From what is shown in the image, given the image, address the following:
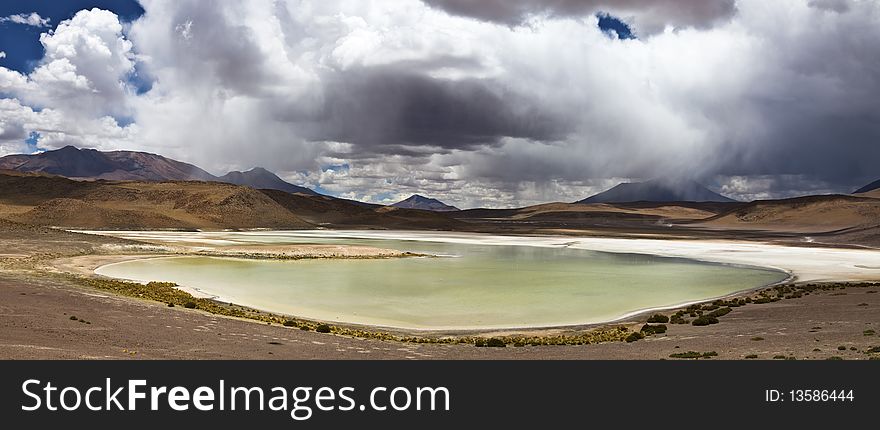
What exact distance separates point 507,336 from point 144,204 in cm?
15320

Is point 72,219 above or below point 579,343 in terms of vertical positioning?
above

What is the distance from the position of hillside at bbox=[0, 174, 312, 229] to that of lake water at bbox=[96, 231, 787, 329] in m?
74.2

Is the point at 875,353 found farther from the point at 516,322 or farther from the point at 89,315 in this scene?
the point at 89,315

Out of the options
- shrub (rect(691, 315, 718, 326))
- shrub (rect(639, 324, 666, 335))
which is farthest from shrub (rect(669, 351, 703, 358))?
shrub (rect(691, 315, 718, 326))

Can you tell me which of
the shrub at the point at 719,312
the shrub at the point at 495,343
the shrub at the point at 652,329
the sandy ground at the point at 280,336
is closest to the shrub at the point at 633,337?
the sandy ground at the point at 280,336

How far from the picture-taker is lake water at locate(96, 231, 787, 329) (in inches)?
1072

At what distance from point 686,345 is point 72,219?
121 meters

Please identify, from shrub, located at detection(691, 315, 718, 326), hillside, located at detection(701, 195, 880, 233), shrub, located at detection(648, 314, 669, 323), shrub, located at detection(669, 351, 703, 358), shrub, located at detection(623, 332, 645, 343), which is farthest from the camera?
hillside, located at detection(701, 195, 880, 233)

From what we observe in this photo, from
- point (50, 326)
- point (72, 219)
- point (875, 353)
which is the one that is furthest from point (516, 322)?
A: point (72, 219)

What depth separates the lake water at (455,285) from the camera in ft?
89.3

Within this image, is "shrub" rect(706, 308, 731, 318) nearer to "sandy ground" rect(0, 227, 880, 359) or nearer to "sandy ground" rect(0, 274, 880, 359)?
"sandy ground" rect(0, 227, 880, 359)

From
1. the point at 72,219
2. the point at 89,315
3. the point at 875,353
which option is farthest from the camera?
the point at 72,219

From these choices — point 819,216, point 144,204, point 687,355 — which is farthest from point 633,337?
point 819,216

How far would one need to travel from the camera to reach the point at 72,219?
4368 inches
